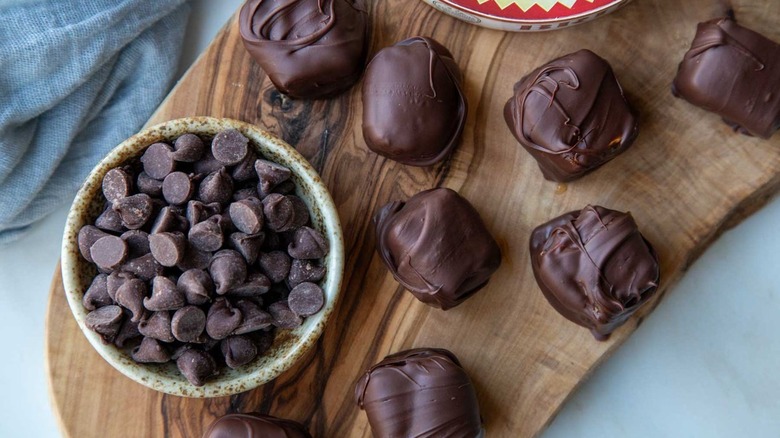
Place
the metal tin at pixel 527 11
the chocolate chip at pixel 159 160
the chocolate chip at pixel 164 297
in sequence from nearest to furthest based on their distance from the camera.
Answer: the chocolate chip at pixel 164 297
the chocolate chip at pixel 159 160
the metal tin at pixel 527 11

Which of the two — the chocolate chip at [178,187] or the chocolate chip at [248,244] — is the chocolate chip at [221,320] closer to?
the chocolate chip at [248,244]

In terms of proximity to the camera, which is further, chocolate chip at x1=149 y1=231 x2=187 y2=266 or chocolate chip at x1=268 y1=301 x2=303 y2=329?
chocolate chip at x1=268 y1=301 x2=303 y2=329

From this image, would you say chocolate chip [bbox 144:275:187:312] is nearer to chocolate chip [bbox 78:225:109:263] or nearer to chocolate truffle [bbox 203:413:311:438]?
chocolate chip [bbox 78:225:109:263]

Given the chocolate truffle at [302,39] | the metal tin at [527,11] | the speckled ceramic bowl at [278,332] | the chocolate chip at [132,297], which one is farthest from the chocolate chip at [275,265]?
the metal tin at [527,11]

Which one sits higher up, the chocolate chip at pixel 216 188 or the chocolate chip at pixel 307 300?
the chocolate chip at pixel 216 188

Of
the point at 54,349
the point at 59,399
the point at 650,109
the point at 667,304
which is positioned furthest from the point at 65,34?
the point at 667,304

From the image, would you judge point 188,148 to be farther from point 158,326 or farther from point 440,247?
point 440,247

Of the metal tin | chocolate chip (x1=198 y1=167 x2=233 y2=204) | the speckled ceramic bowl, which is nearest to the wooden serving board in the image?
the metal tin
